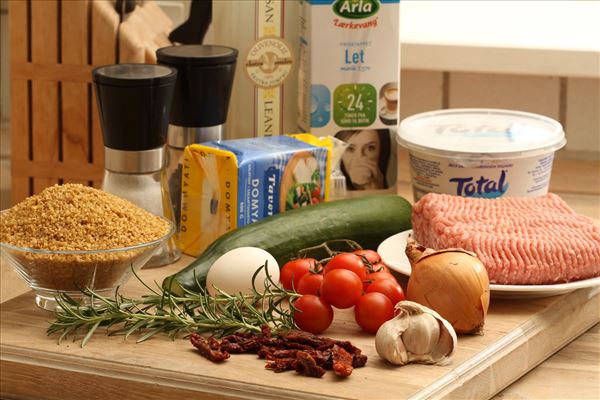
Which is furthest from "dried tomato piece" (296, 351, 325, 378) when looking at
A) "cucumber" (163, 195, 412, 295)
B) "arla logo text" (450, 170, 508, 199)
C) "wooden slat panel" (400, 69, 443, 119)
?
"wooden slat panel" (400, 69, 443, 119)

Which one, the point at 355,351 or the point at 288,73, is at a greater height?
the point at 288,73

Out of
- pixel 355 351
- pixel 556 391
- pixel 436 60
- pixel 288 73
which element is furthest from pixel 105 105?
pixel 436 60

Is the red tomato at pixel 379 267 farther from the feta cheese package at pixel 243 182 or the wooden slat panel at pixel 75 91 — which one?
the wooden slat panel at pixel 75 91

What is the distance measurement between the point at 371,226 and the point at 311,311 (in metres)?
0.30

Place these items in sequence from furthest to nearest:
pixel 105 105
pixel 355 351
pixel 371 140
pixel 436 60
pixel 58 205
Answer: pixel 436 60 < pixel 371 140 < pixel 105 105 < pixel 58 205 < pixel 355 351

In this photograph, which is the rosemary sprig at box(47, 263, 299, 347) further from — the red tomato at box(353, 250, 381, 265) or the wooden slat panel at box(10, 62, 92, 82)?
the wooden slat panel at box(10, 62, 92, 82)

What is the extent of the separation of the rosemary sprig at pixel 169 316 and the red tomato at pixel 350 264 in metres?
0.07

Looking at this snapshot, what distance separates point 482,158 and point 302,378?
0.50 m

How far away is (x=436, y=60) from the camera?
6.01 ft

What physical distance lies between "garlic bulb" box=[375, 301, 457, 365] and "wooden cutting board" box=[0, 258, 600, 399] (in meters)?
0.01

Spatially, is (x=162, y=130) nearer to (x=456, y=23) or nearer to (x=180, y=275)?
(x=180, y=275)

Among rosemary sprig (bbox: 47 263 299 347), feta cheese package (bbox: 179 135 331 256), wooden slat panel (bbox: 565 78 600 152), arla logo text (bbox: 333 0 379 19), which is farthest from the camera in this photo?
wooden slat panel (bbox: 565 78 600 152)

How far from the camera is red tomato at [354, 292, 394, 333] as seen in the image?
1.12 m

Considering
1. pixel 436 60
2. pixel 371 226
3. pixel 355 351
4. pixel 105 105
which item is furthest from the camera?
pixel 436 60
